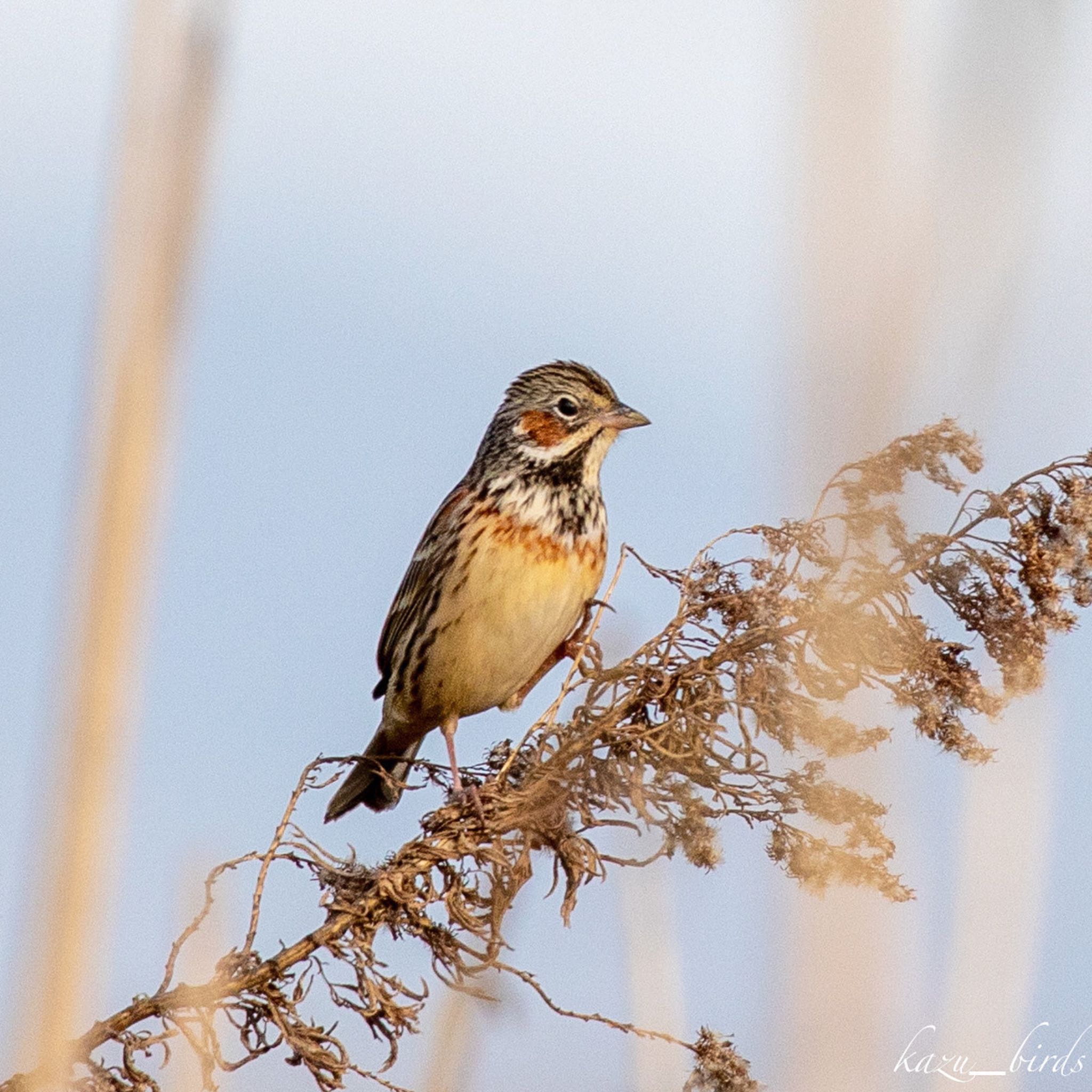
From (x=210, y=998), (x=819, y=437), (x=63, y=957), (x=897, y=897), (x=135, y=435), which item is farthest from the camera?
(x=210, y=998)

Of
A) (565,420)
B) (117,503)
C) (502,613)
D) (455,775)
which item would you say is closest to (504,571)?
(502,613)

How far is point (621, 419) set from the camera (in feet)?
16.3

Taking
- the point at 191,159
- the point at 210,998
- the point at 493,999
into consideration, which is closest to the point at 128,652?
the point at 191,159

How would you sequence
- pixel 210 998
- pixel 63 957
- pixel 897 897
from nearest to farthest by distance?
1. pixel 63 957
2. pixel 897 897
3. pixel 210 998

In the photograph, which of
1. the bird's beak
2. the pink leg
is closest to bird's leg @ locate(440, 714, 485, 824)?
the pink leg

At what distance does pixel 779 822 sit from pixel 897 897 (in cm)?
43

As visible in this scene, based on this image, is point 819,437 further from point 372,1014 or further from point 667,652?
point 372,1014

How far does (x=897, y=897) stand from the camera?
2.00m

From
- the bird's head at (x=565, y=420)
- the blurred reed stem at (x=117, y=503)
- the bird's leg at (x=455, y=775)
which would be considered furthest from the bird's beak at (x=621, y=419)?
the blurred reed stem at (x=117, y=503)

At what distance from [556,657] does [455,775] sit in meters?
1.31

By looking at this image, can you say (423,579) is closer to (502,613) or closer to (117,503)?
(502,613)

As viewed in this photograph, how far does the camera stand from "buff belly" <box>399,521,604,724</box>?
15.3 ft

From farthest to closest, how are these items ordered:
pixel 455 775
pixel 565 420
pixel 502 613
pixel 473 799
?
1. pixel 565 420
2. pixel 502 613
3. pixel 455 775
4. pixel 473 799

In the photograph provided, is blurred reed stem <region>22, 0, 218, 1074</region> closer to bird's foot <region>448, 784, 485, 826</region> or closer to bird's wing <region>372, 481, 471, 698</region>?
bird's foot <region>448, 784, 485, 826</region>
